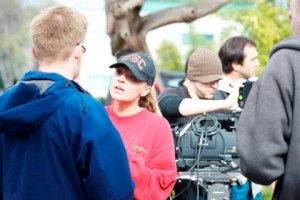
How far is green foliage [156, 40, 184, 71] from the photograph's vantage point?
1676 inches

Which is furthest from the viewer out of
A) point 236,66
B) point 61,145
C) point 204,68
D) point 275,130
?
point 236,66

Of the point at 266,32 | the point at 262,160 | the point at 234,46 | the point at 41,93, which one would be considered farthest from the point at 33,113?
the point at 266,32

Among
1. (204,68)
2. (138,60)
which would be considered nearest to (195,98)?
(204,68)

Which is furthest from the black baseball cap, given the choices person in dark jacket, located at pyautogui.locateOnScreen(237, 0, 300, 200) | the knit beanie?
person in dark jacket, located at pyautogui.locateOnScreen(237, 0, 300, 200)

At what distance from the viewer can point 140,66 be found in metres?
4.82

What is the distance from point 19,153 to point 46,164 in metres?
0.16

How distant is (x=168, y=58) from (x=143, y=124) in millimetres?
39652

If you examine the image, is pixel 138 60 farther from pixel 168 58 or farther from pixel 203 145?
pixel 168 58

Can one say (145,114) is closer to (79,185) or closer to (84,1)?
(79,185)

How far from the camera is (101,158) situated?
3719 millimetres

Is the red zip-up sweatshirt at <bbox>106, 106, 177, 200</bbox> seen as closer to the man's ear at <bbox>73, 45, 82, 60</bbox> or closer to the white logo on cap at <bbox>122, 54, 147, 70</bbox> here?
the white logo on cap at <bbox>122, 54, 147, 70</bbox>

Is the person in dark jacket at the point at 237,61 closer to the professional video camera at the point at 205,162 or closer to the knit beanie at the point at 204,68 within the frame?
the knit beanie at the point at 204,68

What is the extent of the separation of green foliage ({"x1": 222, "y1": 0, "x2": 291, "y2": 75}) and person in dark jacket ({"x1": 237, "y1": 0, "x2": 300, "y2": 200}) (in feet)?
28.7

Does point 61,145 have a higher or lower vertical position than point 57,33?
lower
